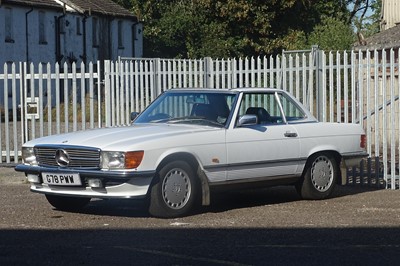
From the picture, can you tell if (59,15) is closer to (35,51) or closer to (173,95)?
(35,51)

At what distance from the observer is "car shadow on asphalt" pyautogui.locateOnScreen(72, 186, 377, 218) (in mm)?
13945

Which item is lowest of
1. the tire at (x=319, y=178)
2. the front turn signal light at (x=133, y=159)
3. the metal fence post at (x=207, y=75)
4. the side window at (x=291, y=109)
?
the tire at (x=319, y=178)

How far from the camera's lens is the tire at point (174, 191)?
12930 mm

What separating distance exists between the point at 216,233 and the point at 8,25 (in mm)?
40999

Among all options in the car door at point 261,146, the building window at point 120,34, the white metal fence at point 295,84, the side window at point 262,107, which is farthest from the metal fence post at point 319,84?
the building window at point 120,34

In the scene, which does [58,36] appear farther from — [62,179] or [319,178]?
[62,179]

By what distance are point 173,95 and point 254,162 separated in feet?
5.43

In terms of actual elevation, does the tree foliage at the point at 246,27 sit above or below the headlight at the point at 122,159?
above

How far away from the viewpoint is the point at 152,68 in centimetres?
1964

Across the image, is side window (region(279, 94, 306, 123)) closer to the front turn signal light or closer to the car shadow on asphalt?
the car shadow on asphalt

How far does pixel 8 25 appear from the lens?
169ft

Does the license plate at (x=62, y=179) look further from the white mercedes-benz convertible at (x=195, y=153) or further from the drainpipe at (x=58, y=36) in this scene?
the drainpipe at (x=58, y=36)

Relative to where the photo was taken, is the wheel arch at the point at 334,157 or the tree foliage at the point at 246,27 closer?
the wheel arch at the point at 334,157

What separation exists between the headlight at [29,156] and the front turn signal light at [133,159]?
152cm
